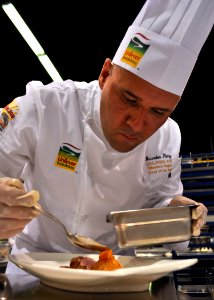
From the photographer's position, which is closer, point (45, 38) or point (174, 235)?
point (174, 235)

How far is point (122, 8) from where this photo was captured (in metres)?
4.16

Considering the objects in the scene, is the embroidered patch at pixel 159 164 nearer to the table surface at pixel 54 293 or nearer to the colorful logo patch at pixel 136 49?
the colorful logo patch at pixel 136 49

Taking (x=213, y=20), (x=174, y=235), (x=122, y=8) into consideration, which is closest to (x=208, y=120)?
(x=122, y=8)

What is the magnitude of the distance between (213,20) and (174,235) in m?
1.02

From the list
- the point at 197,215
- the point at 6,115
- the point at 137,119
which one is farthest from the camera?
the point at 6,115

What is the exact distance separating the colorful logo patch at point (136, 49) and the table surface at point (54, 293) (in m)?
0.90

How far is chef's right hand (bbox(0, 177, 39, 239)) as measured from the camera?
998 millimetres

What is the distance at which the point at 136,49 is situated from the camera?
1590mm

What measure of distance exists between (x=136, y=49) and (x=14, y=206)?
892mm

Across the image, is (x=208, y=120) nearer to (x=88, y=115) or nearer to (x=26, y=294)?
(x=88, y=115)

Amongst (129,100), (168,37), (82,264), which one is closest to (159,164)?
(129,100)

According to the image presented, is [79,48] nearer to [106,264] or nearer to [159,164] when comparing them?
[159,164]

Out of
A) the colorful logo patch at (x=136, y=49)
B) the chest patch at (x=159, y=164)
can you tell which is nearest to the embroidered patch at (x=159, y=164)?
the chest patch at (x=159, y=164)

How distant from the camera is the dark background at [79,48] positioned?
419cm
